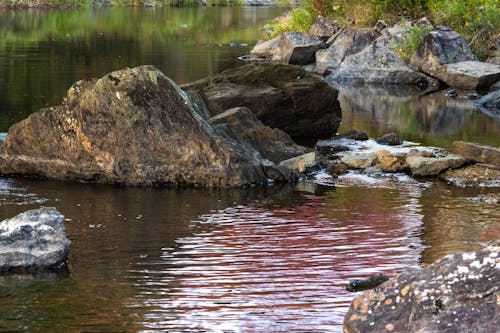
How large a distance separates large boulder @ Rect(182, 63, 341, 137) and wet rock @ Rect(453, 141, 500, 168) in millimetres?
4368

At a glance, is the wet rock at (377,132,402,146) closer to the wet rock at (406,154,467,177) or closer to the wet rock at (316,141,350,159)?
the wet rock at (316,141,350,159)

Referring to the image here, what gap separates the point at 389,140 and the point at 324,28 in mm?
23977

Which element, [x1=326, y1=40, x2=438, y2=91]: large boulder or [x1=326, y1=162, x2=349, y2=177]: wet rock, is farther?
[x1=326, y1=40, x2=438, y2=91]: large boulder

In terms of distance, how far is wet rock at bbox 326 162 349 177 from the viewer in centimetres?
1847

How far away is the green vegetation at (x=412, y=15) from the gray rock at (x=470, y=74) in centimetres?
254

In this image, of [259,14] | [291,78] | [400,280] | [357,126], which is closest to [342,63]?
[357,126]

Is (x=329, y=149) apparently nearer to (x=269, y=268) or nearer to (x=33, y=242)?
(x=269, y=268)

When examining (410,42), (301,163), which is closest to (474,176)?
(301,163)

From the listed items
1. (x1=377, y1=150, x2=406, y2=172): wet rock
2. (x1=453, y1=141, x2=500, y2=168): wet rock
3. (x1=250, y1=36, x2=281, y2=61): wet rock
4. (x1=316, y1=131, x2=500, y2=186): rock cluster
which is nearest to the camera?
(x1=316, y1=131, x2=500, y2=186): rock cluster

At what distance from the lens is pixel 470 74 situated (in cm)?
3366

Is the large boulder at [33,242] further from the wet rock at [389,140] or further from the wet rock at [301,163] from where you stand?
the wet rock at [389,140]

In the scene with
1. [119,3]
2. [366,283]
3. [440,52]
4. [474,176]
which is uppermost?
[440,52]

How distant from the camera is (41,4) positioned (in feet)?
258

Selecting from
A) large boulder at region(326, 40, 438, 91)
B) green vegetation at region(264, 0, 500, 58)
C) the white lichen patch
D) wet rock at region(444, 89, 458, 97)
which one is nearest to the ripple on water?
the white lichen patch
